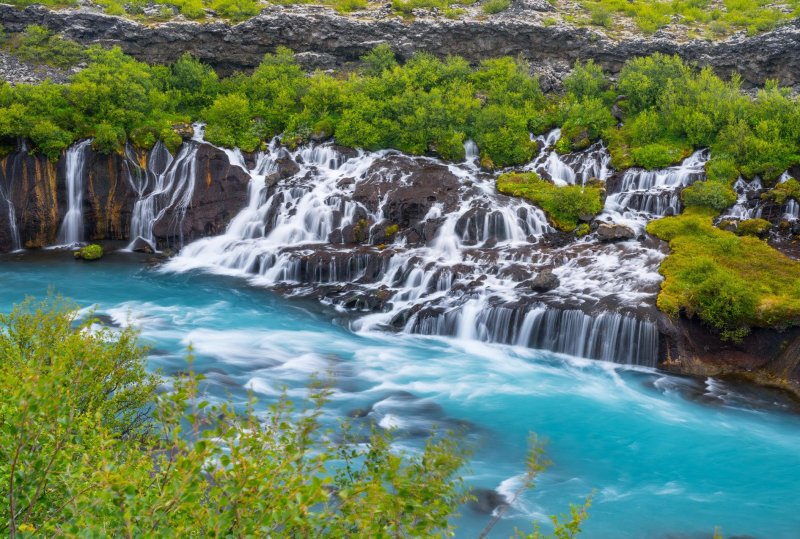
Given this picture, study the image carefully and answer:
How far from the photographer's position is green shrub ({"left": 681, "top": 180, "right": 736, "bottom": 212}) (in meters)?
25.3

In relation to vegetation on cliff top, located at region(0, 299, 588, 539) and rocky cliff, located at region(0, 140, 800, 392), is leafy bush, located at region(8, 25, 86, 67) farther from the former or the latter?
vegetation on cliff top, located at region(0, 299, 588, 539)

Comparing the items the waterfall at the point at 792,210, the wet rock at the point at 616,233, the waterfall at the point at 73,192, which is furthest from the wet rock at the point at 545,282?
the waterfall at the point at 73,192

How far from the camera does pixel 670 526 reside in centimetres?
1127

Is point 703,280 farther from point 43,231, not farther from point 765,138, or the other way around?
point 43,231

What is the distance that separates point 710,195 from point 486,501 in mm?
19504

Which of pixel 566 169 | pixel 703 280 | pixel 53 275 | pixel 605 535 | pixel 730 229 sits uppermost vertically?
pixel 566 169

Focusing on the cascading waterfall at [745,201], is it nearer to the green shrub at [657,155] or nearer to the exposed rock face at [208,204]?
the green shrub at [657,155]

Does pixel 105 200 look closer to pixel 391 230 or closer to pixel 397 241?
pixel 391 230

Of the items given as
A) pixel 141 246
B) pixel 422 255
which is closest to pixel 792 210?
pixel 422 255

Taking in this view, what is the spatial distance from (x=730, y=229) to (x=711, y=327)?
25.7ft

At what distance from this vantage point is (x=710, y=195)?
2528cm

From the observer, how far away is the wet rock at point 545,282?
833 inches

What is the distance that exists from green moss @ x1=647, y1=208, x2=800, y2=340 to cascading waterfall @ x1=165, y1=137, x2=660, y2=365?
3.64 ft

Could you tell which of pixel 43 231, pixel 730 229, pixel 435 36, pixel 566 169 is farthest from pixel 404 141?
pixel 43 231
